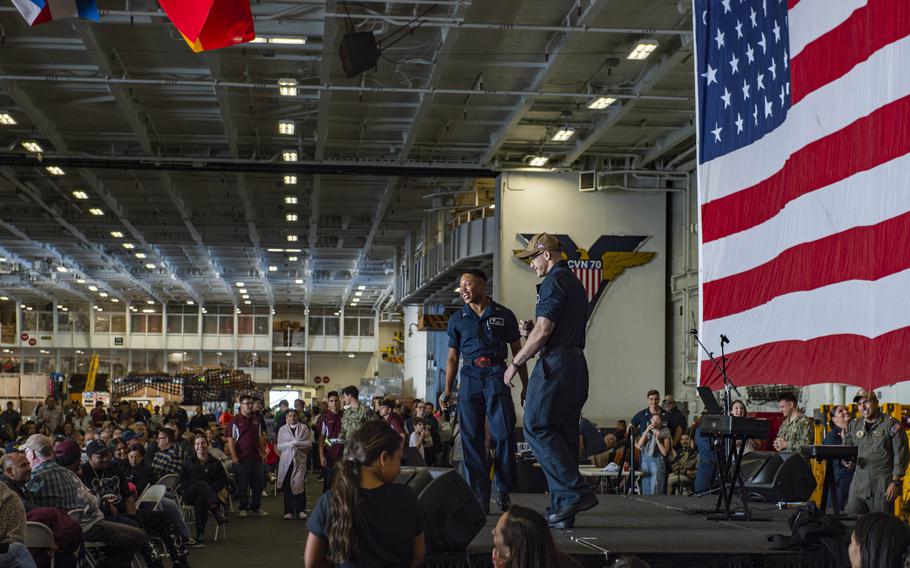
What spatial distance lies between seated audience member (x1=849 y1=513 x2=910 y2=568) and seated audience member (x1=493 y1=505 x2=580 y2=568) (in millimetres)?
1213

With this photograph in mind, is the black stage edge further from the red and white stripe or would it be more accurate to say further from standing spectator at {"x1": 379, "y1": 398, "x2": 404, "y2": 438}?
the red and white stripe

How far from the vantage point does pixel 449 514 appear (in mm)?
5859

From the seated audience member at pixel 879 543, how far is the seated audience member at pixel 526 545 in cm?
121

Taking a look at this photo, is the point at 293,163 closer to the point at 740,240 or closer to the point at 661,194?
the point at 661,194

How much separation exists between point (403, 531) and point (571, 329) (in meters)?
2.56

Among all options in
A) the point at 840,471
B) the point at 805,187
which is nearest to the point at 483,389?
the point at 805,187

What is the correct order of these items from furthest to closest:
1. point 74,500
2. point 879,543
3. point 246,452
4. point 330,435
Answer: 1. point 330,435
2. point 246,452
3. point 74,500
4. point 879,543

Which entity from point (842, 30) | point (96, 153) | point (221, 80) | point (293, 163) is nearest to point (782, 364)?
point (842, 30)

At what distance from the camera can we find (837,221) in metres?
5.44

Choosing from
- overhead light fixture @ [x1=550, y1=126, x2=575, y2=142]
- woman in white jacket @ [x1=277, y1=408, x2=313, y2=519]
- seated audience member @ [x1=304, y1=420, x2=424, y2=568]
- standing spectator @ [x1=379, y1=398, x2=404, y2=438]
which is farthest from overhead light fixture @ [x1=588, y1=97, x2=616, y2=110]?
seated audience member @ [x1=304, y1=420, x2=424, y2=568]

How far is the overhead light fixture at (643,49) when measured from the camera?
54.5ft

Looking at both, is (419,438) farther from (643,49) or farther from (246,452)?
(643,49)

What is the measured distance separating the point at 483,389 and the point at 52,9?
3.72 meters

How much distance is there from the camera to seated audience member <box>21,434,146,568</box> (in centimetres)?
904
